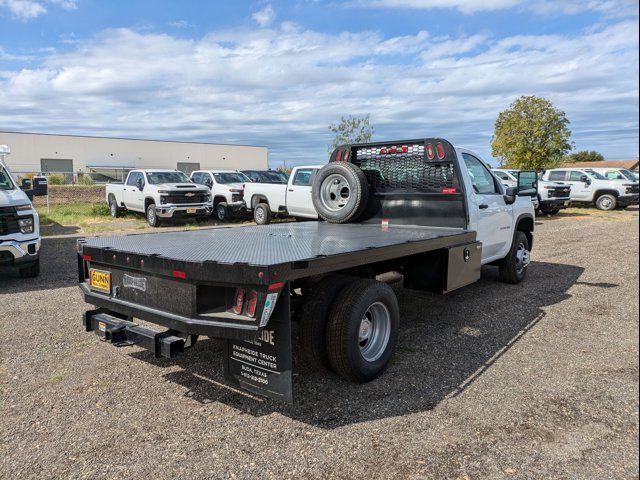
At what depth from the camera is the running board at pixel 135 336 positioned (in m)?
3.41

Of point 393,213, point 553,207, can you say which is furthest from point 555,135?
point 393,213

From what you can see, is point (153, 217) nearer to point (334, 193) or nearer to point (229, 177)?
point (229, 177)

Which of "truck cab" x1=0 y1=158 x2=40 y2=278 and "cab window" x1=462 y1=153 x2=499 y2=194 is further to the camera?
"truck cab" x1=0 y1=158 x2=40 y2=278

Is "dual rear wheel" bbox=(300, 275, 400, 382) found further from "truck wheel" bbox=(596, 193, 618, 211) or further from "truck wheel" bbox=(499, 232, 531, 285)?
"truck wheel" bbox=(596, 193, 618, 211)

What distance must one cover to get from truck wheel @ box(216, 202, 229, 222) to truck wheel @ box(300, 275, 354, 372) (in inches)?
556

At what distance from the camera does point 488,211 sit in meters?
6.21

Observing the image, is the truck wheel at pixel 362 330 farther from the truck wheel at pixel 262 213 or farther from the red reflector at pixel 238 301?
the truck wheel at pixel 262 213

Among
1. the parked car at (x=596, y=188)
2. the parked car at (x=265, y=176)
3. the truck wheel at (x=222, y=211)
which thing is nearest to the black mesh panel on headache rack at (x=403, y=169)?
the truck wheel at (x=222, y=211)

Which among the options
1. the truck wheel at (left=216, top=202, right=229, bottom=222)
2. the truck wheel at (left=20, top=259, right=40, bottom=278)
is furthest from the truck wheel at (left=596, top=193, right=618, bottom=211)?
the truck wheel at (left=20, top=259, right=40, bottom=278)

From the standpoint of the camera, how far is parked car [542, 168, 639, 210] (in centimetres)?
2239

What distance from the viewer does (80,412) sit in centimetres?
355

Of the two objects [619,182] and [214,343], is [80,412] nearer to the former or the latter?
[214,343]

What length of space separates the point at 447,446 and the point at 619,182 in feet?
77.0

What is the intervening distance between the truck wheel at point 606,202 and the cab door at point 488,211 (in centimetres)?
1867
